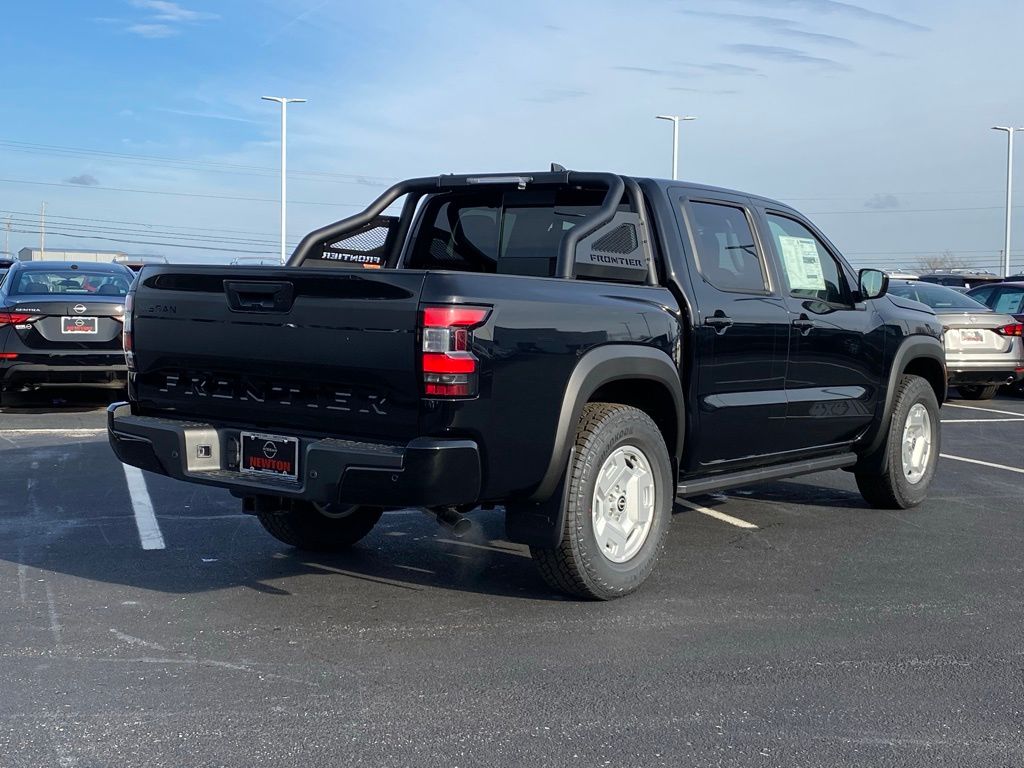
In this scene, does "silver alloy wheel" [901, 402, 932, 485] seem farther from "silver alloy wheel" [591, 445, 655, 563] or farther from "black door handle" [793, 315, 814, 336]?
"silver alloy wheel" [591, 445, 655, 563]

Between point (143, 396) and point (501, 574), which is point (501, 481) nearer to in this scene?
point (501, 574)

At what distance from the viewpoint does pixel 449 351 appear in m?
4.36

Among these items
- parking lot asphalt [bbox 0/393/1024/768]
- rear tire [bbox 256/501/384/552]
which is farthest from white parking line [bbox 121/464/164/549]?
rear tire [bbox 256/501/384/552]

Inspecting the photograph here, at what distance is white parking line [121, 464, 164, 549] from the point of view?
632 centimetres

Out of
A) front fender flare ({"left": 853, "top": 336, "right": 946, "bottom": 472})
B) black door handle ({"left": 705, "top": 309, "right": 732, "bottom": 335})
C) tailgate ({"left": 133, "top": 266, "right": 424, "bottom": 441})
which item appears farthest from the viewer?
front fender flare ({"left": 853, "top": 336, "right": 946, "bottom": 472})

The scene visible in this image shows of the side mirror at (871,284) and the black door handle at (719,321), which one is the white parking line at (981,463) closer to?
the side mirror at (871,284)

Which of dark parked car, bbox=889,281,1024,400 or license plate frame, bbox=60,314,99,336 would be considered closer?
license plate frame, bbox=60,314,99,336

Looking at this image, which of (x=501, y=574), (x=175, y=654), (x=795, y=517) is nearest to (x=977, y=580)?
(x=795, y=517)

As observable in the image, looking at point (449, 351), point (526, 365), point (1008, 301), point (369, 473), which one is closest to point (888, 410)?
point (526, 365)

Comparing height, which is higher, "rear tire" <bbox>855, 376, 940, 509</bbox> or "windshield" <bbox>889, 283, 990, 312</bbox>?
"windshield" <bbox>889, 283, 990, 312</bbox>

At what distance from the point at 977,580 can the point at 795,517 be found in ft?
5.55

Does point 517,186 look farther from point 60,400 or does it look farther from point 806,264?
point 60,400

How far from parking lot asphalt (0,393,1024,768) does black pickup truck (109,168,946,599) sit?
43cm

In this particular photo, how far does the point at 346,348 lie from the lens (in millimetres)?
4543
